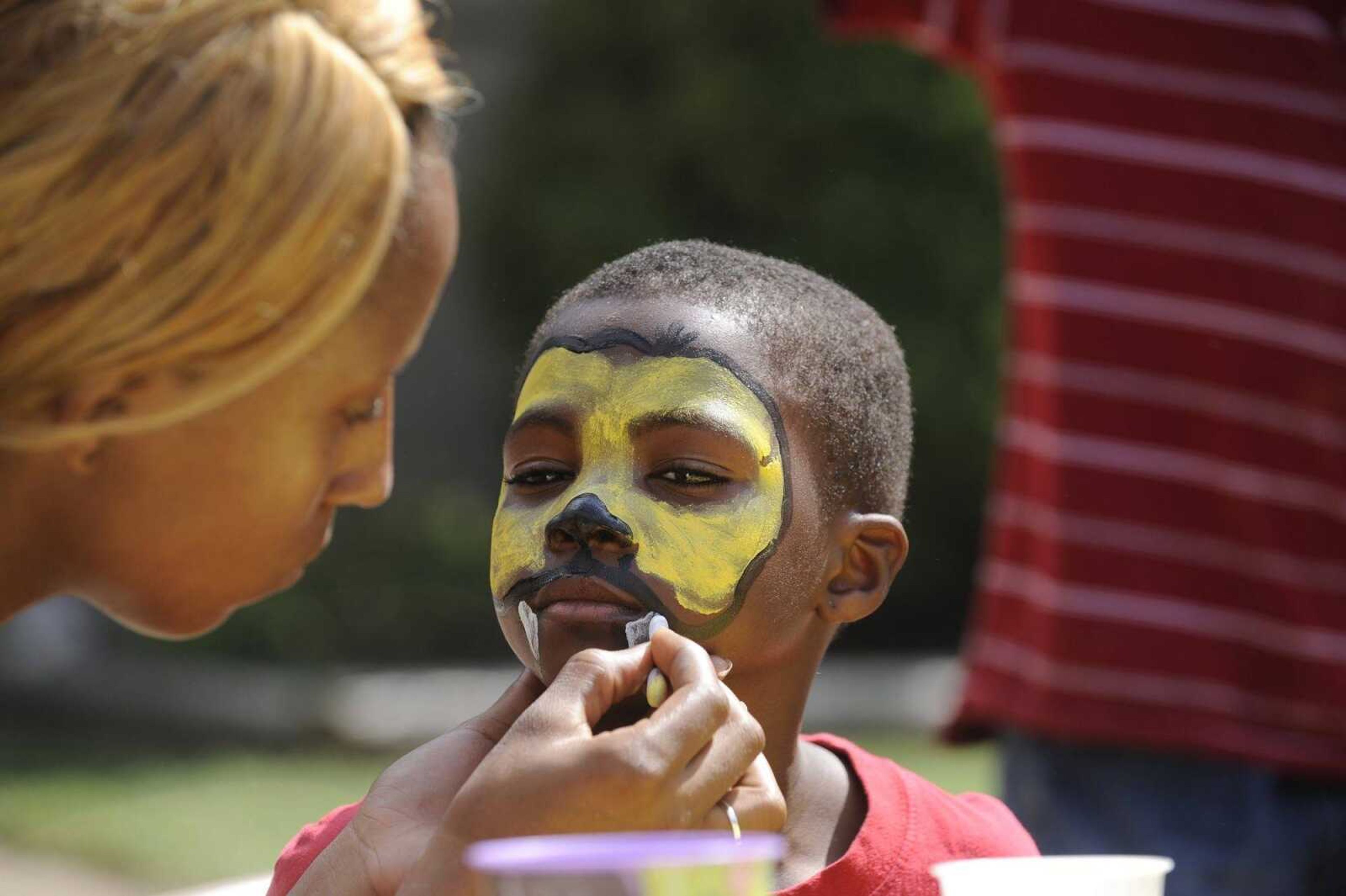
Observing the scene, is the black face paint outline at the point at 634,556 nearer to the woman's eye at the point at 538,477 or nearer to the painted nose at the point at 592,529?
the painted nose at the point at 592,529

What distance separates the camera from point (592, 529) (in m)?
2.40

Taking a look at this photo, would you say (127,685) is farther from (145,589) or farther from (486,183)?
(145,589)

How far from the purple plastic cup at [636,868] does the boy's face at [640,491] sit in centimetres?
98

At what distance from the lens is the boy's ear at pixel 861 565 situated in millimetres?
2627

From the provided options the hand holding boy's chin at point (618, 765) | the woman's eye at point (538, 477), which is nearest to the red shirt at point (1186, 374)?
the woman's eye at point (538, 477)

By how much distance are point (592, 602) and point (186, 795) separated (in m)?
6.46

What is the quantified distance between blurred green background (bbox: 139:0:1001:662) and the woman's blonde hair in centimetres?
818

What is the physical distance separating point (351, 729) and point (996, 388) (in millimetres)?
4633

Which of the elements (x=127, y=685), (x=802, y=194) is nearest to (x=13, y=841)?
(x=127, y=685)

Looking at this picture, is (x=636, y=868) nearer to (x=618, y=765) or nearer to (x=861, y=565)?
(x=618, y=765)

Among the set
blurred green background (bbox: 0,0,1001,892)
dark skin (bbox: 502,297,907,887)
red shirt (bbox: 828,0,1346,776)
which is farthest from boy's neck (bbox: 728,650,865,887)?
blurred green background (bbox: 0,0,1001,892)

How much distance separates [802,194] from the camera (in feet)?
35.9

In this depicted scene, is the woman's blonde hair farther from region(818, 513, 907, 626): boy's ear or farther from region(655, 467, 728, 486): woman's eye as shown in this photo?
region(818, 513, 907, 626): boy's ear

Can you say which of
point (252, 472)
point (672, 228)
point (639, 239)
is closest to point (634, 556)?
point (252, 472)
